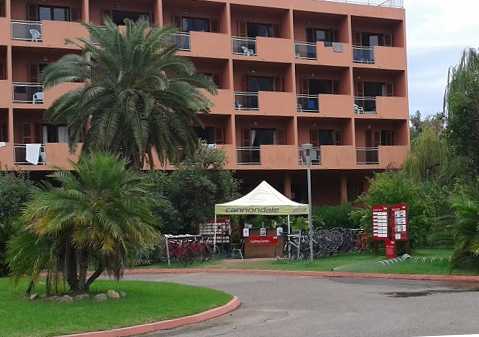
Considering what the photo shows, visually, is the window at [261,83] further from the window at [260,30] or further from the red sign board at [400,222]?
the red sign board at [400,222]

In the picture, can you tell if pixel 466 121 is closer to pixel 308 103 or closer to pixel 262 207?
pixel 262 207

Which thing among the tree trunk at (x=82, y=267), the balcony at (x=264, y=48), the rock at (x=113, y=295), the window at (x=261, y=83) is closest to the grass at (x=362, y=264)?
the rock at (x=113, y=295)

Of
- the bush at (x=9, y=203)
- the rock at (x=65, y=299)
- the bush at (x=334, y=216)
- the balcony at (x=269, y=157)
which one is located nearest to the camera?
the rock at (x=65, y=299)

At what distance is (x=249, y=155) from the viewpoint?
39.4 metres

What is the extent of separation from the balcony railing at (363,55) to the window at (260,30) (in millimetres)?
5029

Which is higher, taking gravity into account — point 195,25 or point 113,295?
point 195,25

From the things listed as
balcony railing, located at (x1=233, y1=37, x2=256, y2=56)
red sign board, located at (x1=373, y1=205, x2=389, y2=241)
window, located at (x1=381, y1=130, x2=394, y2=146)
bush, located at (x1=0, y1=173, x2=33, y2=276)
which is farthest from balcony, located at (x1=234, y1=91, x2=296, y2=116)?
bush, located at (x1=0, y1=173, x2=33, y2=276)

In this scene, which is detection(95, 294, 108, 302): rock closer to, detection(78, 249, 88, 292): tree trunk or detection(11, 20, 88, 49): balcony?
detection(78, 249, 88, 292): tree trunk

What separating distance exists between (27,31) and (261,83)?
13.3 m

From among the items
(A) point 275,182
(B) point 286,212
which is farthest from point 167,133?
(A) point 275,182

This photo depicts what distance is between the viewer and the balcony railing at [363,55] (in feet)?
139

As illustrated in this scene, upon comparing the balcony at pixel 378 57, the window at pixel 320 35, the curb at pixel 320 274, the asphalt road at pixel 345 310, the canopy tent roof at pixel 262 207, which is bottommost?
the curb at pixel 320 274

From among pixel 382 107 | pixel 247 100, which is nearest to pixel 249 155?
pixel 247 100

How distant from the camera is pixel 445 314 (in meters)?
12.8
